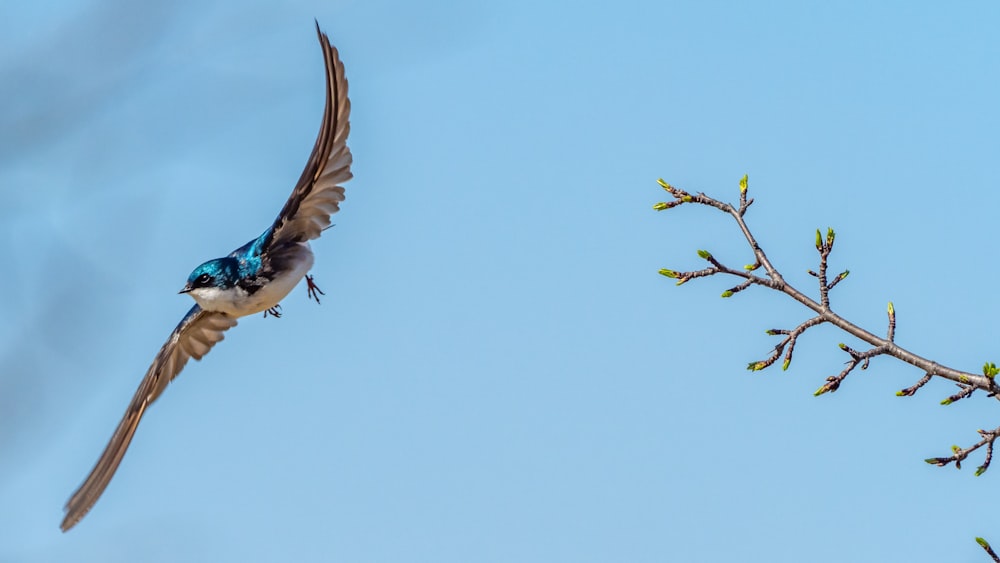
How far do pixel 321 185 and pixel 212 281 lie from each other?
1.13 m

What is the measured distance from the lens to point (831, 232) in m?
5.45

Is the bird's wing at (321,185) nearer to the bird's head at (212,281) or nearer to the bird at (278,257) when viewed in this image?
the bird at (278,257)

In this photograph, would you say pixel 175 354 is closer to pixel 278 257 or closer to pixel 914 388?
pixel 278 257

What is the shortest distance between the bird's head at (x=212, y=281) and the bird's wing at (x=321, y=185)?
309mm

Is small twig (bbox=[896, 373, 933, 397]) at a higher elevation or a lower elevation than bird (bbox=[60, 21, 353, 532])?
lower

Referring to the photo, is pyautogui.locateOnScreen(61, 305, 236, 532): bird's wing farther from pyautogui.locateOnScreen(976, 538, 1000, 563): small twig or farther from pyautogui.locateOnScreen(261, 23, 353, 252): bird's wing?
pyautogui.locateOnScreen(976, 538, 1000, 563): small twig

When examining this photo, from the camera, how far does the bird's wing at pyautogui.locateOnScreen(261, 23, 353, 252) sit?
8.69 metres

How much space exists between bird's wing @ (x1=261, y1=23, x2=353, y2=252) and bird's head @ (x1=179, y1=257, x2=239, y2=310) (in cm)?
31

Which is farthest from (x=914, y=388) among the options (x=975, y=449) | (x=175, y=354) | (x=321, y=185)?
(x=175, y=354)

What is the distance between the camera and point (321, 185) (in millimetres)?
8992

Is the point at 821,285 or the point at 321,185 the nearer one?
the point at 821,285

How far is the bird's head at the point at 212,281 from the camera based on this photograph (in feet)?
29.9

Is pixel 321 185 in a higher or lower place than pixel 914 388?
higher

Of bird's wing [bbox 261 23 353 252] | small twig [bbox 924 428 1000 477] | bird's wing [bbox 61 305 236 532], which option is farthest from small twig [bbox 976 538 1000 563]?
bird's wing [bbox 61 305 236 532]
